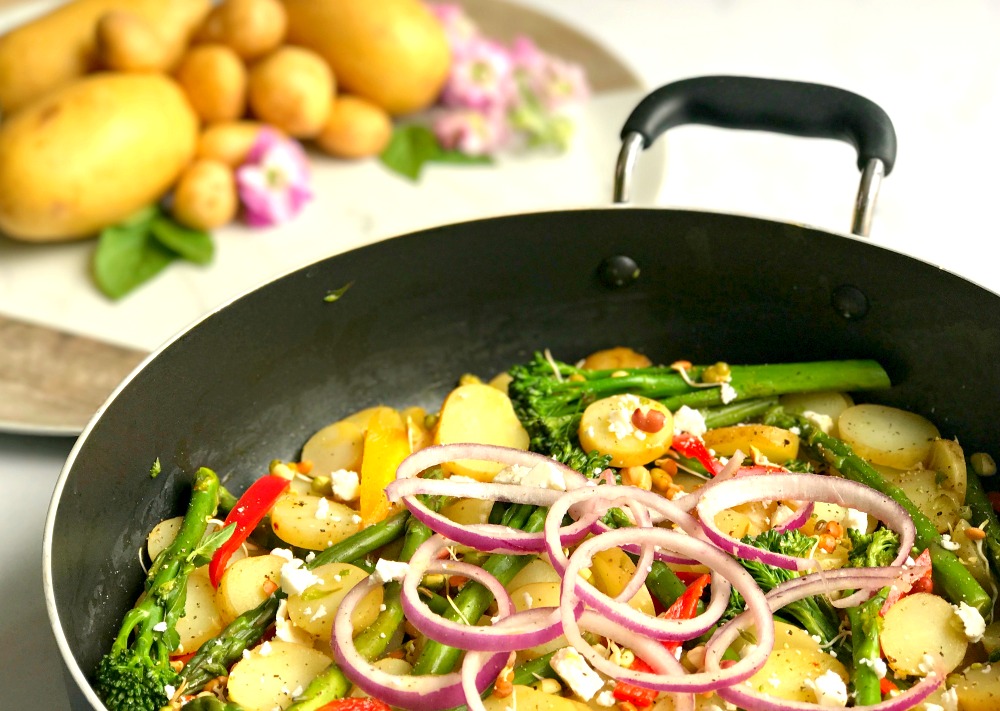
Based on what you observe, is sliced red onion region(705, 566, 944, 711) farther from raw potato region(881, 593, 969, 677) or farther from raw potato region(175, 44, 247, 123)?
raw potato region(175, 44, 247, 123)

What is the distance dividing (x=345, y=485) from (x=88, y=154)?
1166mm

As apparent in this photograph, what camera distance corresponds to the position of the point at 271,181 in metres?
2.41

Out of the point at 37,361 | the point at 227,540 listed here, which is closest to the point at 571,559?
the point at 227,540

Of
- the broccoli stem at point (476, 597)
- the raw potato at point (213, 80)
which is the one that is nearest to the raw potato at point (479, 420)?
the broccoli stem at point (476, 597)

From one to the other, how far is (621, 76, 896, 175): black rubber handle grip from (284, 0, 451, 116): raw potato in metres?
1.06

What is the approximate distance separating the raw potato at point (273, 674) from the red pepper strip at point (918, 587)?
→ 74 centimetres

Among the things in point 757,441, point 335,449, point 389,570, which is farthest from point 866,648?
point 335,449

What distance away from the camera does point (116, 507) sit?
137 centimetres

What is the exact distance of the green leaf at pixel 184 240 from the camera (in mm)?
2334

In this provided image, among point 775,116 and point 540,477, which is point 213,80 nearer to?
point 775,116

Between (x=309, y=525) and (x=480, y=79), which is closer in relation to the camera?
(x=309, y=525)

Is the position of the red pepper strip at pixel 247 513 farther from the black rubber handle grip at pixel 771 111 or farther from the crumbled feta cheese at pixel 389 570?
the black rubber handle grip at pixel 771 111

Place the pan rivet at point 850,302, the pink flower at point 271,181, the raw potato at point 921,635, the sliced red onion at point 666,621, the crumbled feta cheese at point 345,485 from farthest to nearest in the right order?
the pink flower at point 271,181, the pan rivet at point 850,302, the crumbled feta cheese at point 345,485, the raw potato at point 921,635, the sliced red onion at point 666,621

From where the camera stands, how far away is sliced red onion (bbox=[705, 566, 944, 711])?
1.18 m
